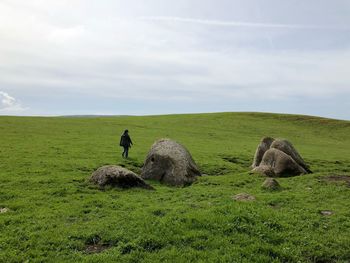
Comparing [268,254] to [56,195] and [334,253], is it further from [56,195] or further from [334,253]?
[56,195]

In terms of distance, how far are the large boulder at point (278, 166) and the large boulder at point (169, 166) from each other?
6.16 metres

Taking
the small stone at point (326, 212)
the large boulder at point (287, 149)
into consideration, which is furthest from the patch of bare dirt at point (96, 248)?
the large boulder at point (287, 149)

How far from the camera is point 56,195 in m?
20.1

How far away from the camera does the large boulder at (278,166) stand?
29.2 metres

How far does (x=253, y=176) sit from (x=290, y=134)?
155 ft

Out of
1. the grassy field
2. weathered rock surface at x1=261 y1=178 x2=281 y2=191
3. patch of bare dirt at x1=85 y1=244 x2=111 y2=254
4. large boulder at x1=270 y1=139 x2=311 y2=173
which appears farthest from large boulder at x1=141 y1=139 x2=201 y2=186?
patch of bare dirt at x1=85 y1=244 x2=111 y2=254

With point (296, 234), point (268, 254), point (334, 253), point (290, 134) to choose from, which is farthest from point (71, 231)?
point (290, 134)

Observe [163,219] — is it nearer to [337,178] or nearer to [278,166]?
[337,178]

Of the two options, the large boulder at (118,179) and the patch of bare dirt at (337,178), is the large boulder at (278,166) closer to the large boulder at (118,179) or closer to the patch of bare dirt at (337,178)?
the patch of bare dirt at (337,178)

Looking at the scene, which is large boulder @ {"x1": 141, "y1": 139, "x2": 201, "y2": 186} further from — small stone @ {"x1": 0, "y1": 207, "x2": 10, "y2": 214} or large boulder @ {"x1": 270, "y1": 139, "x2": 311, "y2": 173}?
small stone @ {"x1": 0, "y1": 207, "x2": 10, "y2": 214}

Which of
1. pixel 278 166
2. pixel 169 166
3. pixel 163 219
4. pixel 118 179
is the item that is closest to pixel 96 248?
pixel 163 219

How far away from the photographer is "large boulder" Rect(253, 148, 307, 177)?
29.2 metres

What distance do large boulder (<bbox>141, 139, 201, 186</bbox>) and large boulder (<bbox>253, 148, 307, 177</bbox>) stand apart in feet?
20.2

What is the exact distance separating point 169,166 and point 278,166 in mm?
9734
